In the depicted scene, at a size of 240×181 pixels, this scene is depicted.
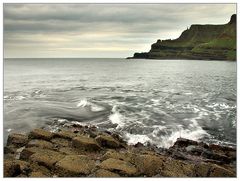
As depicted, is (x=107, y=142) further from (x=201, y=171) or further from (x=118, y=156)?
(x=201, y=171)

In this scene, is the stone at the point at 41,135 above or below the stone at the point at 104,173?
above

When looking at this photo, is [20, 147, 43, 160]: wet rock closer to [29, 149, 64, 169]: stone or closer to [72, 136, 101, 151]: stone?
[29, 149, 64, 169]: stone

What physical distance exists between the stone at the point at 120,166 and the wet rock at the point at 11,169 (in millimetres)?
2747

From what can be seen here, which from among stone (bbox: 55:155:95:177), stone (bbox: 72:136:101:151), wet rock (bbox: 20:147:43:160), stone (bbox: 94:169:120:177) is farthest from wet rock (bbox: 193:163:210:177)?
wet rock (bbox: 20:147:43:160)

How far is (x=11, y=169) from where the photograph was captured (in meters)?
9.75

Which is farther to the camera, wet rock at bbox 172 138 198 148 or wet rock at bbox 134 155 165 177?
wet rock at bbox 172 138 198 148

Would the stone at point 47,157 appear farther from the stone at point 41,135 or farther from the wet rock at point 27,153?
the stone at point 41,135

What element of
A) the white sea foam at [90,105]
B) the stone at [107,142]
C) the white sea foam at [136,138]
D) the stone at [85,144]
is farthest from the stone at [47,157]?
the white sea foam at [90,105]

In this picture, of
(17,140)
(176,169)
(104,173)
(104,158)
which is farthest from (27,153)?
(176,169)

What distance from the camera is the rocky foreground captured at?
10172mm

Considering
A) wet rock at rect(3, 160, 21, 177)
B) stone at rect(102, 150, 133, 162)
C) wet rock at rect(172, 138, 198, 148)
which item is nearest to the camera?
wet rock at rect(3, 160, 21, 177)

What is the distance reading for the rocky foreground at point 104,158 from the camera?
10.2 meters

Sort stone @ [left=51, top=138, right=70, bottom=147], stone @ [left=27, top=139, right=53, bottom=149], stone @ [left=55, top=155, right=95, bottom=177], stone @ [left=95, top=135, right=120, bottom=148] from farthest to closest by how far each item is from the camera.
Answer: stone @ [left=95, top=135, right=120, bottom=148] < stone @ [left=51, top=138, right=70, bottom=147] < stone @ [left=27, top=139, right=53, bottom=149] < stone @ [left=55, top=155, right=95, bottom=177]

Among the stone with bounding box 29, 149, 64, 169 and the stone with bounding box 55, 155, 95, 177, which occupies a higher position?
the stone with bounding box 29, 149, 64, 169
